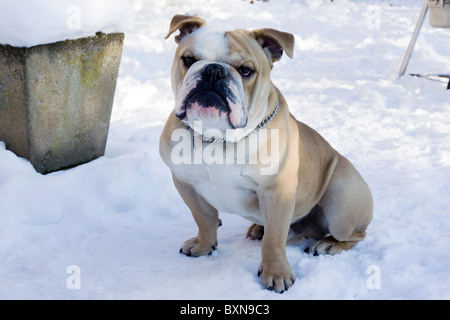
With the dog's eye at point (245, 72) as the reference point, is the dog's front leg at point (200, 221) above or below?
below

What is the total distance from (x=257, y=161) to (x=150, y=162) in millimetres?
1267

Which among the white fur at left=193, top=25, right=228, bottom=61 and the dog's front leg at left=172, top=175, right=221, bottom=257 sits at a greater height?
the white fur at left=193, top=25, right=228, bottom=61

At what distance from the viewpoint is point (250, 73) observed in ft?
6.77

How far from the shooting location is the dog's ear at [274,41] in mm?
2132

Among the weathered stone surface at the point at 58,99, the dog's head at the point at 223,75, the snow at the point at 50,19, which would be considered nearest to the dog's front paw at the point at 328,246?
the dog's head at the point at 223,75

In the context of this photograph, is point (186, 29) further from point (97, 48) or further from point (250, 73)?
point (97, 48)

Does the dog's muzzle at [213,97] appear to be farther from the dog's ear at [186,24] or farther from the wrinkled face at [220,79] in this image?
the dog's ear at [186,24]

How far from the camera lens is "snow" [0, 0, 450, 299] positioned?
2.17 meters

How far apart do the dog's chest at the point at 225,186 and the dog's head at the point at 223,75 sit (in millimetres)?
173

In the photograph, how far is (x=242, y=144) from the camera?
212 cm

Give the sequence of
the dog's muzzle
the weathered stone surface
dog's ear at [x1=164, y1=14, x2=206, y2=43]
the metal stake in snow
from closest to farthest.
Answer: the dog's muzzle → dog's ear at [x1=164, y1=14, x2=206, y2=43] → the weathered stone surface → the metal stake in snow

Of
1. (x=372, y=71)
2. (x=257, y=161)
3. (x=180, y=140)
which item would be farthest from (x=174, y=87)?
(x=372, y=71)

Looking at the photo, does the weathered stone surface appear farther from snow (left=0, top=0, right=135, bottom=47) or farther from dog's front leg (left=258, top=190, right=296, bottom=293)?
dog's front leg (left=258, top=190, right=296, bottom=293)

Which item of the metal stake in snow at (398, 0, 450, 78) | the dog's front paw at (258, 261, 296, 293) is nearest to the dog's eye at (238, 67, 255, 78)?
the dog's front paw at (258, 261, 296, 293)
